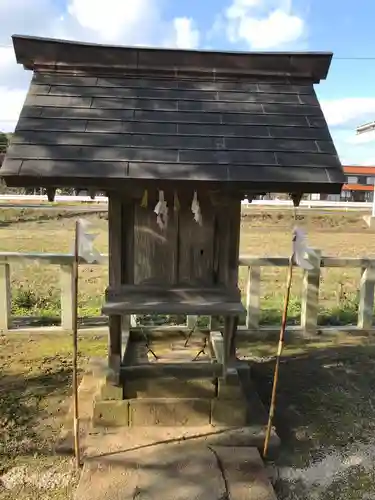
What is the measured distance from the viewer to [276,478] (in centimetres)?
369

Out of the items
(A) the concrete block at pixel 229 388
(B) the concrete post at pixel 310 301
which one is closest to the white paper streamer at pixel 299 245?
(A) the concrete block at pixel 229 388

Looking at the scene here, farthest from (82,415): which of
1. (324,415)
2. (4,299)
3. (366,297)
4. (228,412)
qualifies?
(366,297)

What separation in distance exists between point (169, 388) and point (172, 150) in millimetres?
2146

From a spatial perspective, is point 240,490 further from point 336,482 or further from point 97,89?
point 97,89

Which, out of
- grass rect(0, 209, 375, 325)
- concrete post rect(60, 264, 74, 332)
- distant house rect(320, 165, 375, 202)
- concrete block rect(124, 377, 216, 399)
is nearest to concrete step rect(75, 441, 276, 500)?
concrete block rect(124, 377, 216, 399)

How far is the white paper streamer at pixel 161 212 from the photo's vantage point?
11.8 feet

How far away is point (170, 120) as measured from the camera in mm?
3820

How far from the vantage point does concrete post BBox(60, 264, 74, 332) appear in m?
6.34

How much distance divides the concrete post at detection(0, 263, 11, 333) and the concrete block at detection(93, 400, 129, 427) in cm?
296

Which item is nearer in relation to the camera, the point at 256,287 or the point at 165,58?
the point at 165,58

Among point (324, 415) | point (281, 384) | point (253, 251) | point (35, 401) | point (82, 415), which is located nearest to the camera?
point (82, 415)

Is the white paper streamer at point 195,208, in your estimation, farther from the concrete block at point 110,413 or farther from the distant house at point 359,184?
the distant house at point 359,184

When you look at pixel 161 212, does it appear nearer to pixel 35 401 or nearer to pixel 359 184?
pixel 35 401

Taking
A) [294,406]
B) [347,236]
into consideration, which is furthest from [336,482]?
[347,236]
